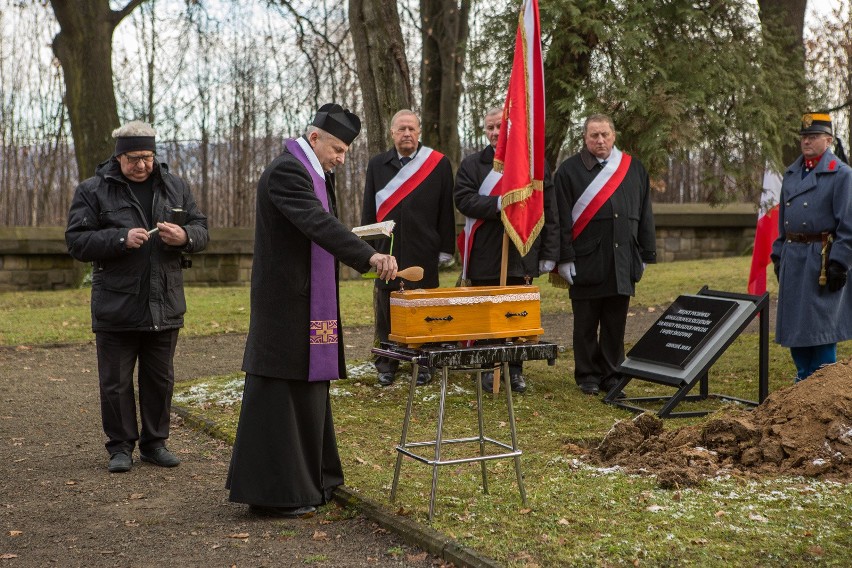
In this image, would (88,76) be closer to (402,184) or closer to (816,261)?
(402,184)

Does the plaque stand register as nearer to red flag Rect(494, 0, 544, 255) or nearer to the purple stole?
red flag Rect(494, 0, 544, 255)

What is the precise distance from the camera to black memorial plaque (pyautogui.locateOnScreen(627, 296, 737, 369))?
23.5 ft

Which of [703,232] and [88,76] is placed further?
[703,232]

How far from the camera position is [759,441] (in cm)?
556

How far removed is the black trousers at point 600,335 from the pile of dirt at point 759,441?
6.82 ft

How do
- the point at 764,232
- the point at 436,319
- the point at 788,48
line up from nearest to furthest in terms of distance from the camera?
the point at 436,319, the point at 764,232, the point at 788,48

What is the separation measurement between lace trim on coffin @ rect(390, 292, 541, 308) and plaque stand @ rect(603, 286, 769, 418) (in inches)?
94.3

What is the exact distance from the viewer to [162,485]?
5.57 metres

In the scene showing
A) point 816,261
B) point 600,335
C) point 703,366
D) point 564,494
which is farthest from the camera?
point 600,335

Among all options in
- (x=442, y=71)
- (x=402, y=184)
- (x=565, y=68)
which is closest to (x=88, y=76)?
(x=442, y=71)

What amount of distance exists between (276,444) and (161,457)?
1.43 metres

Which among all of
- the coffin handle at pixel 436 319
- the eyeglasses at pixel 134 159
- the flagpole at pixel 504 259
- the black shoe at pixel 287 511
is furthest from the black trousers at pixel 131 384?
the flagpole at pixel 504 259

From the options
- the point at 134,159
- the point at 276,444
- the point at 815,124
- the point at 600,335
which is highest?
the point at 815,124

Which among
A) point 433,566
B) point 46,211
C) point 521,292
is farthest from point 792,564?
point 46,211
